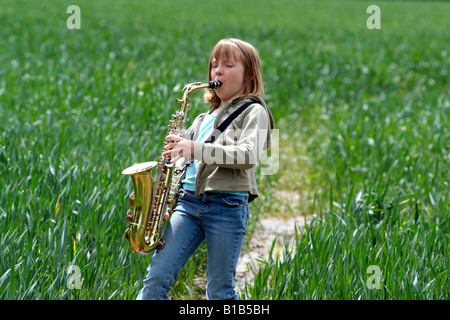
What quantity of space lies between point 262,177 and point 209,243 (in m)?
2.75

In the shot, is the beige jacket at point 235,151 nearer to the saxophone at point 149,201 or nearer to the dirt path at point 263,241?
the saxophone at point 149,201

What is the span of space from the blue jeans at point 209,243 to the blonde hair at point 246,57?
0.49m

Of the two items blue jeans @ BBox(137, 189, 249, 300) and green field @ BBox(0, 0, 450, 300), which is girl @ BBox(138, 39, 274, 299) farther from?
green field @ BBox(0, 0, 450, 300)

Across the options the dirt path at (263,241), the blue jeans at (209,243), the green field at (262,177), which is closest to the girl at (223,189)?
the blue jeans at (209,243)

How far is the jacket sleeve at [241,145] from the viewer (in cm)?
212

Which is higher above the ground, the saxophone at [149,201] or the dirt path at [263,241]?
the saxophone at [149,201]

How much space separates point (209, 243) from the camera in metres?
2.28

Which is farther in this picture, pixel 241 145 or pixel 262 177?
pixel 262 177

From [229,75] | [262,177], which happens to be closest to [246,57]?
[229,75]

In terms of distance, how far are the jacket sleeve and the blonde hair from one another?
0.13 meters

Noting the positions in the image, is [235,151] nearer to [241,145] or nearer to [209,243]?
[241,145]

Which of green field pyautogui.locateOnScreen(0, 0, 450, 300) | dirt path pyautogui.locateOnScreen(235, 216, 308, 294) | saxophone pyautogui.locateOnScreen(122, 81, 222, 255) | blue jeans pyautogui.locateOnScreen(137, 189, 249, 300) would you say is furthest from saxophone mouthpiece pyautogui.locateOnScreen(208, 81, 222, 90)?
dirt path pyautogui.locateOnScreen(235, 216, 308, 294)

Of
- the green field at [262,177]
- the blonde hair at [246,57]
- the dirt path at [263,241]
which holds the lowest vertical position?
the dirt path at [263,241]

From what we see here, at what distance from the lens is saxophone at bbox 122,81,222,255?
229cm
